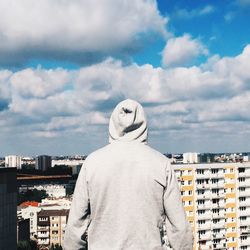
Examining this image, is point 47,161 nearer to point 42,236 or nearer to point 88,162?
point 42,236

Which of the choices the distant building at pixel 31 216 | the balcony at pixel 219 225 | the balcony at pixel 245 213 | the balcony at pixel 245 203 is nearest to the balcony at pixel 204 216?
the balcony at pixel 219 225

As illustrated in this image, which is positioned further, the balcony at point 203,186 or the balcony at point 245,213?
the balcony at point 245,213

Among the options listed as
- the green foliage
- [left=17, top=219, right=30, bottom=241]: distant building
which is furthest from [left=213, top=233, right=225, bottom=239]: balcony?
the green foliage

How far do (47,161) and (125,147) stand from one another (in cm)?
19020

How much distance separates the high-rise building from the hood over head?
61310mm

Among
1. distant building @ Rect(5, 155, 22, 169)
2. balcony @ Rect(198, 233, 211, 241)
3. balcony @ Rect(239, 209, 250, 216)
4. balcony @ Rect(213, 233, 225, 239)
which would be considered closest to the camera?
balcony @ Rect(198, 233, 211, 241)

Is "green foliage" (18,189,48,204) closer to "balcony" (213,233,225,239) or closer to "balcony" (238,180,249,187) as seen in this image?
"balcony" (213,233,225,239)

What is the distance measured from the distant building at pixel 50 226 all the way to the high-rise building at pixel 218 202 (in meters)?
32.8

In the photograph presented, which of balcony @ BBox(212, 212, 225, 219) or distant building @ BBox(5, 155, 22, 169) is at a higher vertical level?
distant building @ BBox(5, 155, 22, 169)

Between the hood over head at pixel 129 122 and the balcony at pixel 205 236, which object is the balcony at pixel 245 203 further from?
the hood over head at pixel 129 122

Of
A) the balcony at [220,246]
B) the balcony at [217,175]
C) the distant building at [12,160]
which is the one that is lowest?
the balcony at [220,246]

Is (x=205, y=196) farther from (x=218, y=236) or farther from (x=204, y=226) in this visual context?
(x=218, y=236)

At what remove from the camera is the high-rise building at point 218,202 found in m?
66.6

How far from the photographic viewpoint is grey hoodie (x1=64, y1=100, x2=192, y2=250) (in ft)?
15.3
